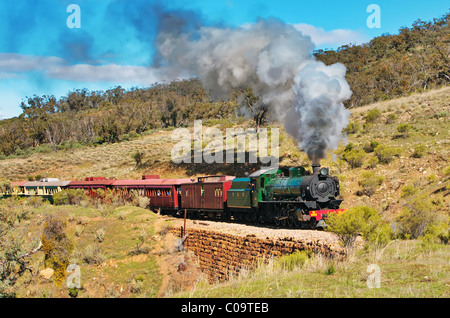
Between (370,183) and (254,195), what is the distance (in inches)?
283

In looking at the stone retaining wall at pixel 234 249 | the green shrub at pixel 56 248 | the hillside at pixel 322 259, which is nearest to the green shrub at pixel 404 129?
the hillside at pixel 322 259

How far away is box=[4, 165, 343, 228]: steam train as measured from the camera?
15695mm

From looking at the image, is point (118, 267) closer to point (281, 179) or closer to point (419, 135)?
point (281, 179)

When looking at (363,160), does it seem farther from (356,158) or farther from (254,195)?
(254,195)

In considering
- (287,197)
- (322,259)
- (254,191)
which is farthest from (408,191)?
(322,259)

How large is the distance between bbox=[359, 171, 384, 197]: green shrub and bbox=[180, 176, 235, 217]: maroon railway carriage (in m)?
7.46

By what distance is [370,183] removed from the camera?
848 inches

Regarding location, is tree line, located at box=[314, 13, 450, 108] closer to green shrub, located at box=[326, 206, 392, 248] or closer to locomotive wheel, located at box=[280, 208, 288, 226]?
locomotive wheel, located at box=[280, 208, 288, 226]

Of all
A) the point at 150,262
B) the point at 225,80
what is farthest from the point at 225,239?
the point at 225,80

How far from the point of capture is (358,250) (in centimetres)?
1154

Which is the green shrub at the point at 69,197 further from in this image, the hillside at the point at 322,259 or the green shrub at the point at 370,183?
the green shrub at the point at 370,183

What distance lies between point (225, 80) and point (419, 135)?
13889mm

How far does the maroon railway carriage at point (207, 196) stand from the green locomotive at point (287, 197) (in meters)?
0.75
